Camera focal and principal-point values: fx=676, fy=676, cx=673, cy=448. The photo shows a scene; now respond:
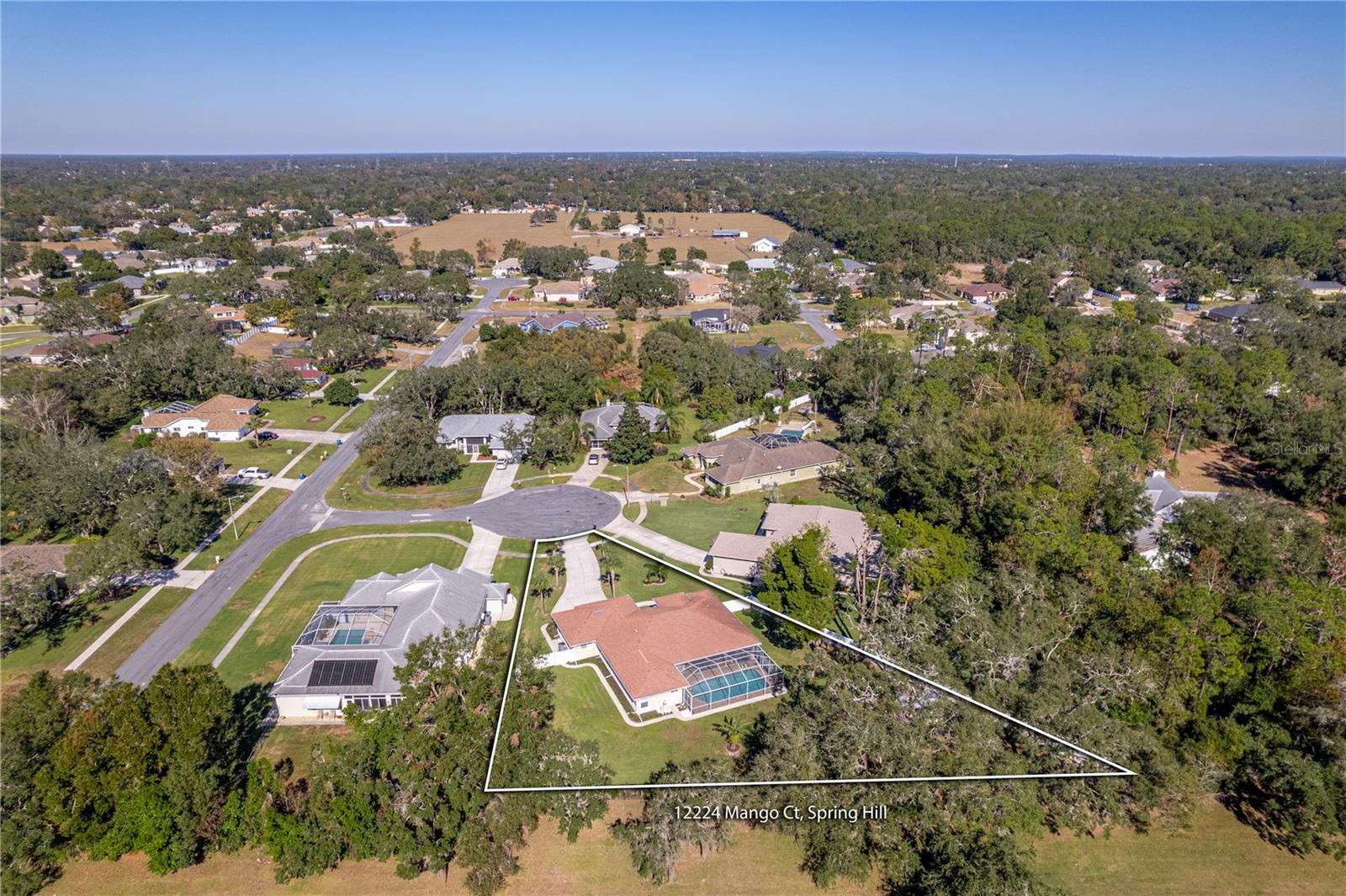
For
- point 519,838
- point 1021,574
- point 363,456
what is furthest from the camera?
point 363,456

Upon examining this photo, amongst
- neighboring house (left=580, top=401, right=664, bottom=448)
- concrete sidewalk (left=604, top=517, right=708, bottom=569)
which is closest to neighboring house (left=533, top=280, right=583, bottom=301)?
neighboring house (left=580, top=401, right=664, bottom=448)

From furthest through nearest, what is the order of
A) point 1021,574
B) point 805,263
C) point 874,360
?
point 805,263, point 874,360, point 1021,574

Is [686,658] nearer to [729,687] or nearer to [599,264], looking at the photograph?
[729,687]

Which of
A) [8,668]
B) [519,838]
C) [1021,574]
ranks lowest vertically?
[8,668]

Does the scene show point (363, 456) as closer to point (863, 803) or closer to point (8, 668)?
point (8, 668)

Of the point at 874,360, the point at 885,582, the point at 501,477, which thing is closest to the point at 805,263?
the point at 874,360

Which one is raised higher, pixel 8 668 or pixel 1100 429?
pixel 1100 429
